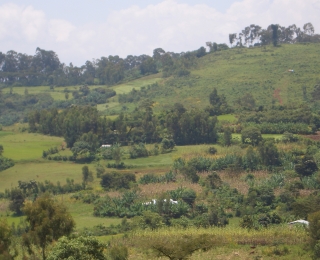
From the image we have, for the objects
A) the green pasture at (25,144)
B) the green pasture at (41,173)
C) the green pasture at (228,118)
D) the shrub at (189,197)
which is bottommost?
the shrub at (189,197)

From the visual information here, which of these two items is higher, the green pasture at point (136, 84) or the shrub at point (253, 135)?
the green pasture at point (136, 84)

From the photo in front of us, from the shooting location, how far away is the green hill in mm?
56375

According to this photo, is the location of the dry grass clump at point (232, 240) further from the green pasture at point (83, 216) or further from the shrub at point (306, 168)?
the shrub at point (306, 168)

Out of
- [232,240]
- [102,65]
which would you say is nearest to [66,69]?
[102,65]

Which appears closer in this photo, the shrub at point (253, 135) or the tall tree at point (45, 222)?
the tall tree at point (45, 222)

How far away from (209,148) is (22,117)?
111 feet

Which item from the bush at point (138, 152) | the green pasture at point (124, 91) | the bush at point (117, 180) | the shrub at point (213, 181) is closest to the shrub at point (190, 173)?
the shrub at point (213, 181)

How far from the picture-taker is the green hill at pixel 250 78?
56375mm

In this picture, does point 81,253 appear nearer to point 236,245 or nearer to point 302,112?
point 236,245

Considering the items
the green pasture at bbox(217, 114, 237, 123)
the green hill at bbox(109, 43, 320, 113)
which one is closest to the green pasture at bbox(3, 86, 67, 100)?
the green hill at bbox(109, 43, 320, 113)

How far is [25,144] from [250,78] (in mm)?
29616

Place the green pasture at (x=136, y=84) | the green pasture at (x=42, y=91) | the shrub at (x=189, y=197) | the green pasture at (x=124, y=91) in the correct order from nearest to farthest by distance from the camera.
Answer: the shrub at (x=189, y=197), the green pasture at (x=124, y=91), the green pasture at (x=136, y=84), the green pasture at (x=42, y=91)

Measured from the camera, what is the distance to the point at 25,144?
43.1 meters

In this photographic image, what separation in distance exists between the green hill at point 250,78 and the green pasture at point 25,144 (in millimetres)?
14409
